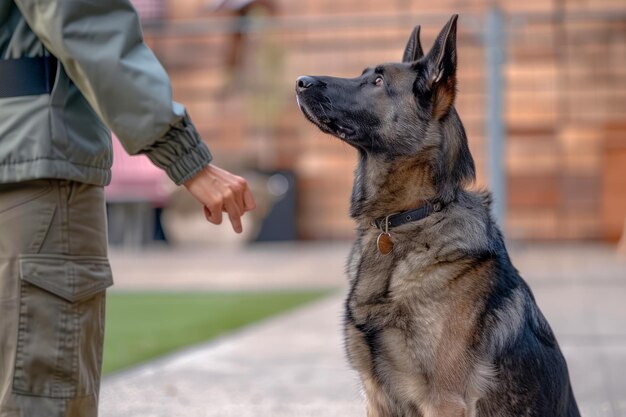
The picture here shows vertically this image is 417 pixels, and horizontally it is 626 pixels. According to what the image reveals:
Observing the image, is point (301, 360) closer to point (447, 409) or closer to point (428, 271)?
point (428, 271)

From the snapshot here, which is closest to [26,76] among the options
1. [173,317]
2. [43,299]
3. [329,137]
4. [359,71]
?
[43,299]

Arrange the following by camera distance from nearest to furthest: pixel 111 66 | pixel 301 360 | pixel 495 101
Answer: pixel 111 66, pixel 301 360, pixel 495 101

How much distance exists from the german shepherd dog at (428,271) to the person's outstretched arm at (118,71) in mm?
1152

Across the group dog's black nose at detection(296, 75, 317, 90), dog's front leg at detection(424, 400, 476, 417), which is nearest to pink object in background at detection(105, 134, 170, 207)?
dog's black nose at detection(296, 75, 317, 90)

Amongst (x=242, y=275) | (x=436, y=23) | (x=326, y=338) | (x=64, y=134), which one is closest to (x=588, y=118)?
(x=436, y=23)

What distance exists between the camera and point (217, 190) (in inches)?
101

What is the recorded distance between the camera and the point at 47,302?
255cm

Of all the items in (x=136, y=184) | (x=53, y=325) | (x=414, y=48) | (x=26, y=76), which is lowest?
(x=136, y=184)

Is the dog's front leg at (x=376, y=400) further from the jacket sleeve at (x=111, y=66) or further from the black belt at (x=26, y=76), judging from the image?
the black belt at (x=26, y=76)

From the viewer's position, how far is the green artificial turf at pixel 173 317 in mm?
7574

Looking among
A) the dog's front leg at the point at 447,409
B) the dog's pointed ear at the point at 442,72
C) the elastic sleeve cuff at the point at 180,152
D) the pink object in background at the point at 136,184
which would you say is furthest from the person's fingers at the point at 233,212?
the pink object in background at the point at 136,184

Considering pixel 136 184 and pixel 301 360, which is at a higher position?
pixel 136 184

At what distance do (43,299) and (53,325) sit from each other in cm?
7

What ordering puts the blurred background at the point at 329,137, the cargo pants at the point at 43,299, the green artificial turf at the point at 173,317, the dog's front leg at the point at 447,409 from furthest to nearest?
the blurred background at the point at 329,137 → the green artificial turf at the point at 173,317 → the dog's front leg at the point at 447,409 → the cargo pants at the point at 43,299
